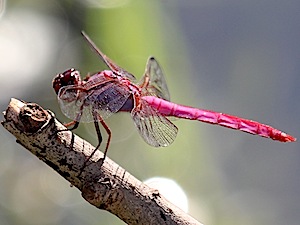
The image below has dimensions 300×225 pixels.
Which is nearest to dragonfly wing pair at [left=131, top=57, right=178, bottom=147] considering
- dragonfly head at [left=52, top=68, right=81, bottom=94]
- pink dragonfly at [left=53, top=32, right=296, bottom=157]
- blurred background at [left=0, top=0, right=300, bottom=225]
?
pink dragonfly at [left=53, top=32, right=296, bottom=157]

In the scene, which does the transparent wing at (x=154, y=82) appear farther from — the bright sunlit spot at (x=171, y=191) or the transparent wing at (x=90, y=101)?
the bright sunlit spot at (x=171, y=191)

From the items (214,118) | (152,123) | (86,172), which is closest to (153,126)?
(152,123)

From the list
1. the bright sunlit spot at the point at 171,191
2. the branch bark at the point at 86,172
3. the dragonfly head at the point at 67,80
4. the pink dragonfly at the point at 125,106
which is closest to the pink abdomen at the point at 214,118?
the pink dragonfly at the point at 125,106

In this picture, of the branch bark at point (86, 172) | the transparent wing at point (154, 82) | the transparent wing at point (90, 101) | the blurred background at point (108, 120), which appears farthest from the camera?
the blurred background at point (108, 120)

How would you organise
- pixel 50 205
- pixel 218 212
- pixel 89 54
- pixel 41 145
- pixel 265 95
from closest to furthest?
pixel 41 145 → pixel 89 54 → pixel 50 205 → pixel 218 212 → pixel 265 95

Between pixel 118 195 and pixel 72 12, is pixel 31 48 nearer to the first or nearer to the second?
pixel 72 12

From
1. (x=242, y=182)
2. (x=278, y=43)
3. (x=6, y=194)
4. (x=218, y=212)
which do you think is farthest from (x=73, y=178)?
(x=278, y=43)

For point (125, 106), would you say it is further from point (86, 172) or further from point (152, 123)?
point (86, 172)
